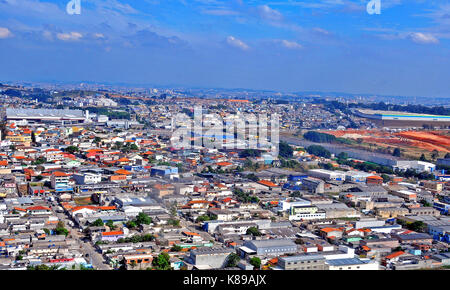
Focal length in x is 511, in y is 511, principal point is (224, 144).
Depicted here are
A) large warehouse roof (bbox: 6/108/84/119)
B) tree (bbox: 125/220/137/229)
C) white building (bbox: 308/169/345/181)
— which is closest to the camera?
tree (bbox: 125/220/137/229)

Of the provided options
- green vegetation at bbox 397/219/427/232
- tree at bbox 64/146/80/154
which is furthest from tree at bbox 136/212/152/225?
tree at bbox 64/146/80/154

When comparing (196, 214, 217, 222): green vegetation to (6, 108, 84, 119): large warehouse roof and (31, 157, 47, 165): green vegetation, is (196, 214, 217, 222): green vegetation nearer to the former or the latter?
(31, 157, 47, 165): green vegetation

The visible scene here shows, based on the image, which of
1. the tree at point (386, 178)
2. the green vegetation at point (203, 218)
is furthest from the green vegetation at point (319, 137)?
the green vegetation at point (203, 218)

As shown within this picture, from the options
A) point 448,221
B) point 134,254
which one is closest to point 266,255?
point 134,254

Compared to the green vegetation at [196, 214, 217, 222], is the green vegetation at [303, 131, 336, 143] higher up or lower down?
higher up

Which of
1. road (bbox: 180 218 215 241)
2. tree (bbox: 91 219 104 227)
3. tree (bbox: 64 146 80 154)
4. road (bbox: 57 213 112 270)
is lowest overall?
road (bbox: 180 218 215 241)
